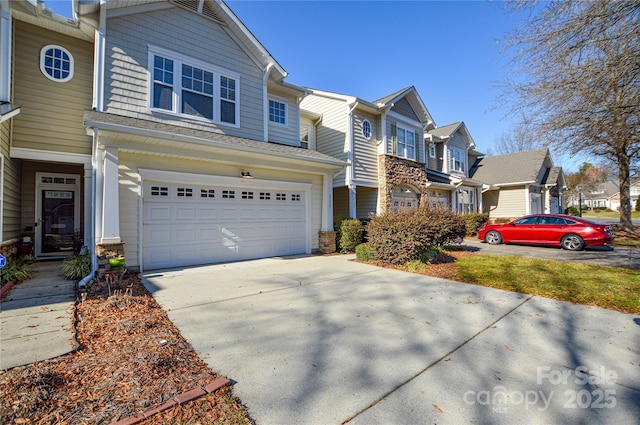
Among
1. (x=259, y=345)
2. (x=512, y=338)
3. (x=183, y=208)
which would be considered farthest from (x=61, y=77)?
(x=512, y=338)

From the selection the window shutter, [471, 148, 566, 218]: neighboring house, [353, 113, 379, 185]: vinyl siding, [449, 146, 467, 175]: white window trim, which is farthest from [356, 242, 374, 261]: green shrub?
[471, 148, 566, 218]: neighboring house

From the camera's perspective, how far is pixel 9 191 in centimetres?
754

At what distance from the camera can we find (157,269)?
7.67 m

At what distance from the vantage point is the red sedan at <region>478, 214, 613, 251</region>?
36.7ft

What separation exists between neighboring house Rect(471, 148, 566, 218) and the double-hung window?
32.4 feet

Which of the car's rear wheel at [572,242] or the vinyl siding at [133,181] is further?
the car's rear wheel at [572,242]

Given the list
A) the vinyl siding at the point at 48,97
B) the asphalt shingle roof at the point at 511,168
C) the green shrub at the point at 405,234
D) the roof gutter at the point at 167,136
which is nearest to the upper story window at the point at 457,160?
the asphalt shingle roof at the point at 511,168

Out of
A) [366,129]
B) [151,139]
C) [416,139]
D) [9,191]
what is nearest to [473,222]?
[416,139]

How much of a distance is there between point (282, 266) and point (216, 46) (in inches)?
295

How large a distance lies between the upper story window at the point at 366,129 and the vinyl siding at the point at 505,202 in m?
15.9

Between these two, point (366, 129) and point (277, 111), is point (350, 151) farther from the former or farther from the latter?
point (277, 111)

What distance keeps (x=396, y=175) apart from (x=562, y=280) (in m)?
8.73

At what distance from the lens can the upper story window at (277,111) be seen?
11336 mm

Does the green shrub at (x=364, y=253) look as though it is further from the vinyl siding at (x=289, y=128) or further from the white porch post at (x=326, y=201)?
the vinyl siding at (x=289, y=128)
